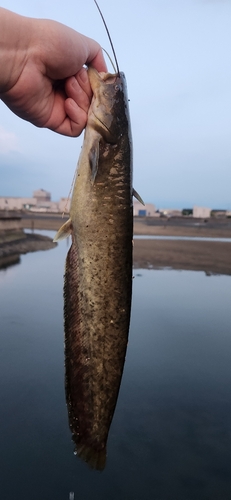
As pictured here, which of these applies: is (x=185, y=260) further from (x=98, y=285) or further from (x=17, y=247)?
(x=98, y=285)

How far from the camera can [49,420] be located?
529 cm

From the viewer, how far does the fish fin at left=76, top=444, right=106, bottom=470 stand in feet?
7.48

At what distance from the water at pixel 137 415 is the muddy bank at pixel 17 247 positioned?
9.59 metres

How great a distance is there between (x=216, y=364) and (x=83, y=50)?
245 inches

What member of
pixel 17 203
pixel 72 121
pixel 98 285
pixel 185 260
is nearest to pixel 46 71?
pixel 72 121

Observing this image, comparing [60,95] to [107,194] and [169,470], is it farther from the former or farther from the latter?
[169,470]

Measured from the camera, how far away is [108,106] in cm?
249

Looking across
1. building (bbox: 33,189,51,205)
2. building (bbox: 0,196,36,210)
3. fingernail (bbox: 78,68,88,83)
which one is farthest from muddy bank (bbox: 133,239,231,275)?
building (bbox: 33,189,51,205)

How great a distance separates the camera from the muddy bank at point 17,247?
63.9ft

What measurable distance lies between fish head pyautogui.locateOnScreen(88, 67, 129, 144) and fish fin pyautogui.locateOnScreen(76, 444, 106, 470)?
1891mm

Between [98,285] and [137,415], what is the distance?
3.83 metres

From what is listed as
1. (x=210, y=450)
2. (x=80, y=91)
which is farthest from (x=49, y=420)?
(x=80, y=91)

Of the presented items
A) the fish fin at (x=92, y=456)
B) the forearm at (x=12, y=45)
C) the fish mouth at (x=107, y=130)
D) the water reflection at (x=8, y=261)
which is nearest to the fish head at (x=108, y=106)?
the fish mouth at (x=107, y=130)

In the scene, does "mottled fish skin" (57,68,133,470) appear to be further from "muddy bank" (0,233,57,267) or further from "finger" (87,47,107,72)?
"muddy bank" (0,233,57,267)
